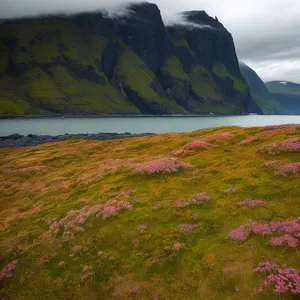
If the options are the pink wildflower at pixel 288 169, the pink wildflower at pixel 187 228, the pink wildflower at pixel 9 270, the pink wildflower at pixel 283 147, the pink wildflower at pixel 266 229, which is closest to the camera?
the pink wildflower at pixel 266 229

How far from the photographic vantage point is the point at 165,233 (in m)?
18.0

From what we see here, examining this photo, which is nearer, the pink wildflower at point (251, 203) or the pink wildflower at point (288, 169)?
the pink wildflower at point (251, 203)

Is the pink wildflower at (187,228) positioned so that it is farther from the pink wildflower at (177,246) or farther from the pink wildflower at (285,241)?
the pink wildflower at (285,241)

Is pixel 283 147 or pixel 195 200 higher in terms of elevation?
pixel 283 147

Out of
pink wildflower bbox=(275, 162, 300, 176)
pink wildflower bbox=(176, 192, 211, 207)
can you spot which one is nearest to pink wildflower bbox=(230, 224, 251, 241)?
pink wildflower bbox=(176, 192, 211, 207)

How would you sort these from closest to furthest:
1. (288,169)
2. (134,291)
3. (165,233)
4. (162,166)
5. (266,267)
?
(266,267)
(134,291)
(165,233)
(288,169)
(162,166)

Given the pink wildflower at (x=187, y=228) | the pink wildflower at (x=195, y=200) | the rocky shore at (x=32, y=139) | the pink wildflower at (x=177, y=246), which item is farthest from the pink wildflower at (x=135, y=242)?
the rocky shore at (x=32, y=139)

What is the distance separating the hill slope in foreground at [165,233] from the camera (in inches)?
555

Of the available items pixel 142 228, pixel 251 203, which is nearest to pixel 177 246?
pixel 142 228

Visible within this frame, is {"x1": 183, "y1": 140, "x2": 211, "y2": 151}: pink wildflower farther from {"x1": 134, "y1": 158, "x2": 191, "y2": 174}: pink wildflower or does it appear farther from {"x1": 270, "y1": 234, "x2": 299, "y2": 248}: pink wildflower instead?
{"x1": 270, "y1": 234, "x2": 299, "y2": 248}: pink wildflower

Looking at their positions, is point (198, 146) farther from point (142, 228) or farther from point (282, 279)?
point (282, 279)

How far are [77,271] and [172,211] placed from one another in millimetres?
7633

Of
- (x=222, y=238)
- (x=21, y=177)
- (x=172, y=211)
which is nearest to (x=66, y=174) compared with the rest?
(x=21, y=177)

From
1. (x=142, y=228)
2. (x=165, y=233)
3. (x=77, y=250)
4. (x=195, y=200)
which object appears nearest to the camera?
(x=77, y=250)
